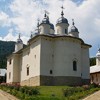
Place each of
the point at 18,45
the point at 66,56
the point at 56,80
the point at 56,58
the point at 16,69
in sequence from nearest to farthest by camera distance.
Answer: the point at 56,80
the point at 66,56
the point at 56,58
the point at 16,69
the point at 18,45

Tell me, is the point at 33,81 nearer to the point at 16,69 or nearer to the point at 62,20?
the point at 62,20

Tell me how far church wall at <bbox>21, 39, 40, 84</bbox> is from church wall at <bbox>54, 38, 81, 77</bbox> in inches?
101

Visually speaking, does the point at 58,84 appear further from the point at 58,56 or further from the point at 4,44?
the point at 4,44

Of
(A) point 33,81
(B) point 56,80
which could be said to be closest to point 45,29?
(A) point 33,81

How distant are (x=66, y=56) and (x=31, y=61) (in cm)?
629

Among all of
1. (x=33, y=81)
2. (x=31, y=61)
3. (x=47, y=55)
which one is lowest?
(x=33, y=81)

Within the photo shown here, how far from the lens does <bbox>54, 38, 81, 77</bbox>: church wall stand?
4016 cm

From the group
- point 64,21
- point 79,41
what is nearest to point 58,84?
point 79,41

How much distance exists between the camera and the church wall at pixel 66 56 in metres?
40.2

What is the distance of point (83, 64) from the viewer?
45875mm

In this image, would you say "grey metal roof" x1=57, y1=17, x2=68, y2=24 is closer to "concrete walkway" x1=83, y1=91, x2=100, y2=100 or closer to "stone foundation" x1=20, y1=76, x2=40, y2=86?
"stone foundation" x1=20, y1=76, x2=40, y2=86

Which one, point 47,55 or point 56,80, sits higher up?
point 47,55

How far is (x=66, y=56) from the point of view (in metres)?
40.5

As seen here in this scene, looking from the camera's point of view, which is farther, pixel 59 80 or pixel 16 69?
pixel 16 69
